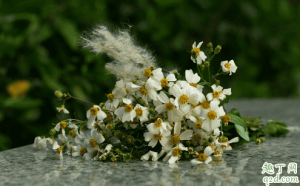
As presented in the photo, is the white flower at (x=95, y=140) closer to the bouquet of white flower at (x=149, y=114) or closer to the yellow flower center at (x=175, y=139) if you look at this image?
the bouquet of white flower at (x=149, y=114)

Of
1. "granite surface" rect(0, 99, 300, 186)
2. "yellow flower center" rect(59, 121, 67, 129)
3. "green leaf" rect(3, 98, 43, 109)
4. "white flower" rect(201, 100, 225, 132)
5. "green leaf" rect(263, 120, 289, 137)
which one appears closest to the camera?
"granite surface" rect(0, 99, 300, 186)

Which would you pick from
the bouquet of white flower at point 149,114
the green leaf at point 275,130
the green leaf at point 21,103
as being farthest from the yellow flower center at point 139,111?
the green leaf at point 21,103

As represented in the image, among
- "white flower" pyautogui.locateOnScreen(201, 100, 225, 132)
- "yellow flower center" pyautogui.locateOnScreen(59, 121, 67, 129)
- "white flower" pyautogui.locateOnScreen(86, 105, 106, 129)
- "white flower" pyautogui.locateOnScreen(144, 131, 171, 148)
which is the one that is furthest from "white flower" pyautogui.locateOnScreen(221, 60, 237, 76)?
"yellow flower center" pyautogui.locateOnScreen(59, 121, 67, 129)

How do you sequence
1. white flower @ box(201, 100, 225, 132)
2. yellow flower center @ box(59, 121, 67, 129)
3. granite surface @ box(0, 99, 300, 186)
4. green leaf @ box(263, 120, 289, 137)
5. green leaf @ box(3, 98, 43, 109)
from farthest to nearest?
green leaf @ box(3, 98, 43, 109)
green leaf @ box(263, 120, 289, 137)
yellow flower center @ box(59, 121, 67, 129)
white flower @ box(201, 100, 225, 132)
granite surface @ box(0, 99, 300, 186)

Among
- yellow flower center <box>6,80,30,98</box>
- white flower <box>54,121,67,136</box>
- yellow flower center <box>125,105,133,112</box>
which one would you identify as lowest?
white flower <box>54,121,67,136</box>

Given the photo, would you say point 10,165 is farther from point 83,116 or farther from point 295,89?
point 295,89

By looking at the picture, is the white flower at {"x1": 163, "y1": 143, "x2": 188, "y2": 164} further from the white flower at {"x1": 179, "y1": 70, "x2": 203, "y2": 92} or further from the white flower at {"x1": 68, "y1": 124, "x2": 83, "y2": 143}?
the white flower at {"x1": 68, "y1": 124, "x2": 83, "y2": 143}
